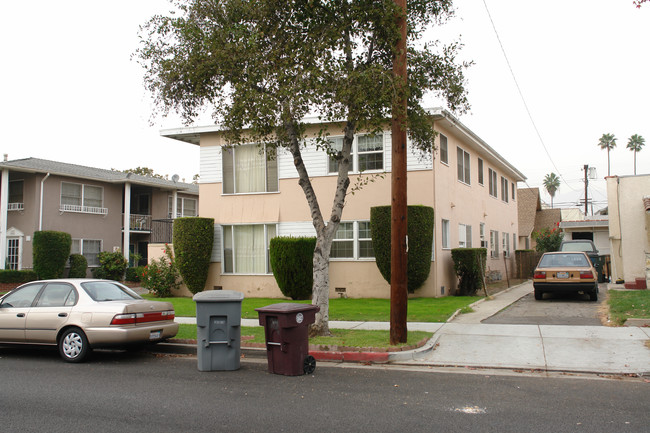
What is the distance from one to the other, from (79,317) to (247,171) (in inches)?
427

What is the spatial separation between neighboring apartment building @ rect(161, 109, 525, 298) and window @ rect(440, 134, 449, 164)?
0.03 meters

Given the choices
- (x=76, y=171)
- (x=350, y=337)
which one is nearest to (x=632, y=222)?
(x=350, y=337)

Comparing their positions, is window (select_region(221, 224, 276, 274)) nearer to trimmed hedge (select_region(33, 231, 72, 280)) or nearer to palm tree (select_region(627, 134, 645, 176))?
trimmed hedge (select_region(33, 231, 72, 280))

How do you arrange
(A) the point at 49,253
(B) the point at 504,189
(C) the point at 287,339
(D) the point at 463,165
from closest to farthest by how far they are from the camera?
(C) the point at 287,339, (D) the point at 463,165, (A) the point at 49,253, (B) the point at 504,189

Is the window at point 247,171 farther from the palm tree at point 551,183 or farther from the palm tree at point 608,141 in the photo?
the palm tree at point 551,183

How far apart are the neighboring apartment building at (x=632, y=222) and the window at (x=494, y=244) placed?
6969 millimetres

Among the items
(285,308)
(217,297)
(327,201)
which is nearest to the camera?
(285,308)

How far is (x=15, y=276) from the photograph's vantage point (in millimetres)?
24453

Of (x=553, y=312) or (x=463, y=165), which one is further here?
(x=463, y=165)

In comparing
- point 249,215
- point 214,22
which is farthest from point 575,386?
point 249,215

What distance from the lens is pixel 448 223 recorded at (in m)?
18.9

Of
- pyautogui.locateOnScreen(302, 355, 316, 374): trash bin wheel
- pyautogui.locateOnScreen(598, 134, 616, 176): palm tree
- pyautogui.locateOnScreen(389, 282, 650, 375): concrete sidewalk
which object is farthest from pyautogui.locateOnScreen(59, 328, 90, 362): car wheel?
pyautogui.locateOnScreen(598, 134, 616, 176): palm tree

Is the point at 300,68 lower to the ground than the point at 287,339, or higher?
higher

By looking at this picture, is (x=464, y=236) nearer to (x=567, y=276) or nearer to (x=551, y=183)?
(x=567, y=276)
